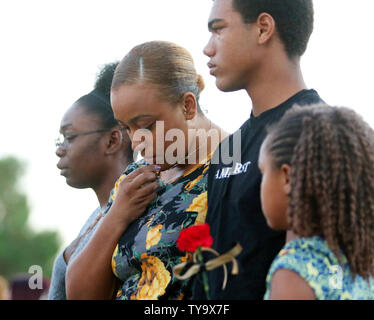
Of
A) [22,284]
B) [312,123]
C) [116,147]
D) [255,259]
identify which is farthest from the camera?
[22,284]

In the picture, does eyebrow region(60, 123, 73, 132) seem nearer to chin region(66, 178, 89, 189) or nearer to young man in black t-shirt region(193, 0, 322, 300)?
chin region(66, 178, 89, 189)

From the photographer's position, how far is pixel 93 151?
14.5 ft

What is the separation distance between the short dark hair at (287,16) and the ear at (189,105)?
65 centimetres

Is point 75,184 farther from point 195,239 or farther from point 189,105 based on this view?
point 195,239

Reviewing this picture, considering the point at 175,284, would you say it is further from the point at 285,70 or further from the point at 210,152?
the point at 285,70

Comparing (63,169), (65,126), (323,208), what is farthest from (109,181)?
(323,208)

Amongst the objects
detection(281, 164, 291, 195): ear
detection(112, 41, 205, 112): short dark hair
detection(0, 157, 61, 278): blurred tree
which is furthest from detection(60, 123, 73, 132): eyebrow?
detection(0, 157, 61, 278): blurred tree

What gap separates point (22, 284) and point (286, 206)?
6.49 metres

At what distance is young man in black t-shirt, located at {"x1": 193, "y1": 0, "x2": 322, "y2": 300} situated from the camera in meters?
2.78

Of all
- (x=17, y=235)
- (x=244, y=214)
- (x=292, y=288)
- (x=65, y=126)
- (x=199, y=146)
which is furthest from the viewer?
(x=17, y=235)

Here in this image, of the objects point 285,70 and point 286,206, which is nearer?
point 286,206

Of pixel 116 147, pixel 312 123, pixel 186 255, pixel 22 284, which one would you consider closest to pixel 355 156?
pixel 312 123

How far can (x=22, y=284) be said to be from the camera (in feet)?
26.9

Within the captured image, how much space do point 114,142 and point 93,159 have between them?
7.0 inches
